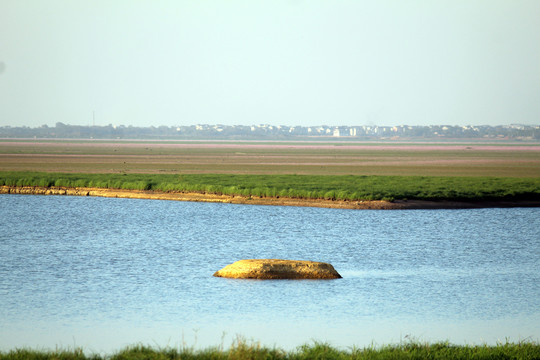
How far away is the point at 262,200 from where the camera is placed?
56.0 metres

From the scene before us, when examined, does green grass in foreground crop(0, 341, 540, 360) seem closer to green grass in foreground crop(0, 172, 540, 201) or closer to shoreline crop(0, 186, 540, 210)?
shoreline crop(0, 186, 540, 210)

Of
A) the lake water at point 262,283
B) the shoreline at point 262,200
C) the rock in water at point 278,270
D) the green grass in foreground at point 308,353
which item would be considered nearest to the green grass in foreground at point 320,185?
the shoreline at point 262,200

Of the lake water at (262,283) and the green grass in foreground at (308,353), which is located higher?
the green grass in foreground at (308,353)

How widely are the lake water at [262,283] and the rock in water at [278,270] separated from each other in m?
0.38

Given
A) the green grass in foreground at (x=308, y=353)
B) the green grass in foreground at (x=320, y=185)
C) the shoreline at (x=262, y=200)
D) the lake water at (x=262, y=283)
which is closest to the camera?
the green grass in foreground at (x=308, y=353)

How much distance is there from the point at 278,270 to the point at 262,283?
710mm

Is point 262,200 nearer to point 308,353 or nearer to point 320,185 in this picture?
point 320,185

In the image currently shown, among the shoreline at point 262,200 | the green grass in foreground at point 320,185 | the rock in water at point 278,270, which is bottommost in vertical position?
the shoreline at point 262,200

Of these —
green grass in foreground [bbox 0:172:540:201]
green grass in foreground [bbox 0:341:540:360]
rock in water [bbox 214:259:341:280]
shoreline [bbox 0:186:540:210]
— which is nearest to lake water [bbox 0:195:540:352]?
rock in water [bbox 214:259:341:280]

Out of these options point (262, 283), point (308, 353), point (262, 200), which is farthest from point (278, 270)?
point (262, 200)

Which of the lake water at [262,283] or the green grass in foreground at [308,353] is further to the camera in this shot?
the lake water at [262,283]

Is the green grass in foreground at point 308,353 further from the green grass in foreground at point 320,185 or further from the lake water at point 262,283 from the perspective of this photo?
the green grass in foreground at point 320,185

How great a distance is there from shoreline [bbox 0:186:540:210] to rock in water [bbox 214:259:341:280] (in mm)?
27045

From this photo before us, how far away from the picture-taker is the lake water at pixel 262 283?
64.0 ft
